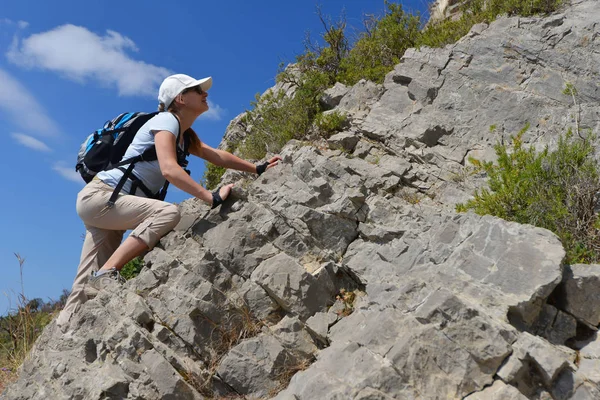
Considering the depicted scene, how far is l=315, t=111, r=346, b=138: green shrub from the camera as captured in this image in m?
8.67

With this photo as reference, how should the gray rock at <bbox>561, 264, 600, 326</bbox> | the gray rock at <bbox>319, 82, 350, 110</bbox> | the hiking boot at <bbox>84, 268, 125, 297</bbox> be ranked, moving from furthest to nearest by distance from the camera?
the gray rock at <bbox>319, 82, 350, 110</bbox>, the hiking boot at <bbox>84, 268, 125, 297</bbox>, the gray rock at <bbox>561, 264, 600, 326</bbox>

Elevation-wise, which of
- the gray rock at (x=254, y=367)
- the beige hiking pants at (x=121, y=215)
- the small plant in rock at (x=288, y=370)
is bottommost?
the small plant in rock at (x=288, y=370)

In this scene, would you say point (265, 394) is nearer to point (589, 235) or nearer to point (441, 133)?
point (589, 235)

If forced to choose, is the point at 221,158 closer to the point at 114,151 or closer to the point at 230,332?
the point at 114,151

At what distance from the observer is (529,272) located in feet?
14.7

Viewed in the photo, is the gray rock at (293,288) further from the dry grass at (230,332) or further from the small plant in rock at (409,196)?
the small plant in rock at (409,196)

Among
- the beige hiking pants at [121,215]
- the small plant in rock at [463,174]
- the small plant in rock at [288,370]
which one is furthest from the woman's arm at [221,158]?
the small plant in rock at [288,370]

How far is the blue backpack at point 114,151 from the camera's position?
597 cm

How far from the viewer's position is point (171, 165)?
5.66 meters

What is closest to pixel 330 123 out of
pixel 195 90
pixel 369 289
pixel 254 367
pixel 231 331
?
pixel 195 90

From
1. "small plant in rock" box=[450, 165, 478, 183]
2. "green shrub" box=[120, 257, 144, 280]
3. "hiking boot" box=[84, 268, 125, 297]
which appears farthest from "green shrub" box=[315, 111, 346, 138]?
"hiking boot" box=[84, 268, 125, 297]

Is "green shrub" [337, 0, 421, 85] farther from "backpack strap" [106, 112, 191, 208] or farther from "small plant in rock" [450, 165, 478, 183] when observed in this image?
"backpack strap" [106, 112, 191, 208]

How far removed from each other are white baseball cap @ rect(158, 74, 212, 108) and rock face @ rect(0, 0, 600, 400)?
1.53 metres

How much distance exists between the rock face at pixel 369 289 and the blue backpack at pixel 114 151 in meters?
0.96
